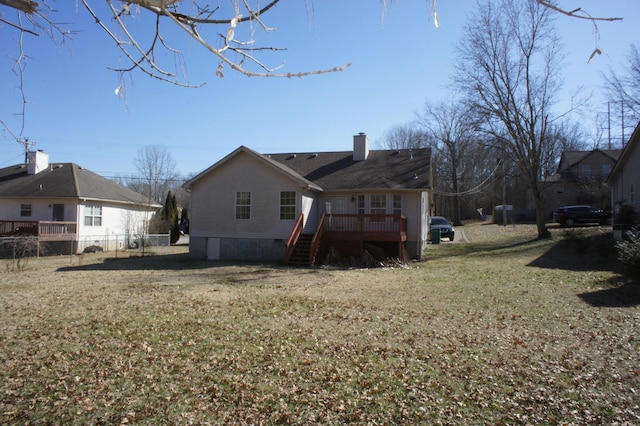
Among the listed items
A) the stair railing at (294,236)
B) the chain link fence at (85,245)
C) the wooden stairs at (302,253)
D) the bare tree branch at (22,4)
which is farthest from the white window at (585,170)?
the bare tree branch at (22,4)

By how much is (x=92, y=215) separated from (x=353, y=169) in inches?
696

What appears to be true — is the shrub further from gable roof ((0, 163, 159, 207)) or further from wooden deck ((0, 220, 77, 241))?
gable roof ((0, 163, 159, 207))

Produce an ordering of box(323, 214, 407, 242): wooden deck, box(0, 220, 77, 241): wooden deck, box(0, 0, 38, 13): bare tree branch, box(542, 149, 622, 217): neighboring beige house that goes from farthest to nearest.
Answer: box(542, 149, 622, 217): neighboring beige house < box(0, 220, 77, 241): wooden deck < box(323, 214, 407, 242): wooden deck < box(0, 0, 38, 13): bare tree branch

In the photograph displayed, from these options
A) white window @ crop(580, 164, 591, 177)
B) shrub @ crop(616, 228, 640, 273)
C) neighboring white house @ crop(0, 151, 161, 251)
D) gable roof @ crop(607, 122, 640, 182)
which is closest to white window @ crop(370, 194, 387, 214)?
shrub @ crop(616, 228, 640, 273)

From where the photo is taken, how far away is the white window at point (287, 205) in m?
20.7

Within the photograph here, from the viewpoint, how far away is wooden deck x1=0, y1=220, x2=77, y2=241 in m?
23.2

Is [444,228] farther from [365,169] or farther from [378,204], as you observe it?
[378,204]

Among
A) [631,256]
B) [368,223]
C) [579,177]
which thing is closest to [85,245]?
[368,223]

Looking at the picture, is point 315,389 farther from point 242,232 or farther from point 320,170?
point 320,170

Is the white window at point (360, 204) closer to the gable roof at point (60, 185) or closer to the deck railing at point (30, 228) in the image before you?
the deck railing at point (30, 228)

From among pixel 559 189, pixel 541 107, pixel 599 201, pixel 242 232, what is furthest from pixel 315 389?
pixel 559 189

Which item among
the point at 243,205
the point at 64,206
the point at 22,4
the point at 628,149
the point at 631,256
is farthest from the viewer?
the point at 64,206

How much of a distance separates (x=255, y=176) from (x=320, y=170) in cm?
541

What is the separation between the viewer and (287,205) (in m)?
20.7
